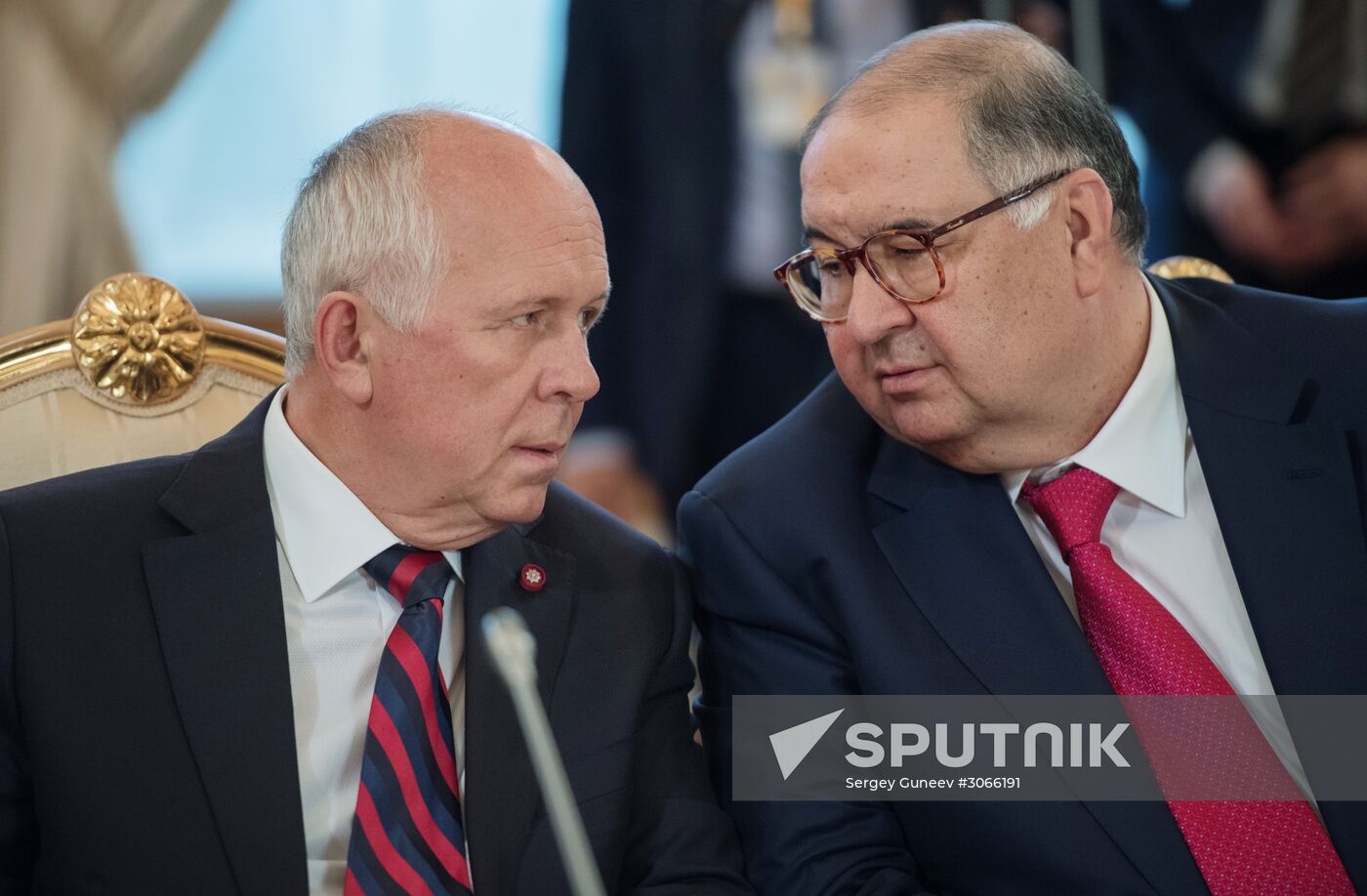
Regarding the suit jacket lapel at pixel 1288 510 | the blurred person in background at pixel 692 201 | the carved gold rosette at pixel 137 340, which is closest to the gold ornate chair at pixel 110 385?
Result: the carved gold rosette at pixel 137 340

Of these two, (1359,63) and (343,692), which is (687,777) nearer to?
(343,692)

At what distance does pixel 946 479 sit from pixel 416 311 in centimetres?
73

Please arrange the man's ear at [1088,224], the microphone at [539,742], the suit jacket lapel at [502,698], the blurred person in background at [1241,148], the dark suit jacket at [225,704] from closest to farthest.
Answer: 1. the microphone at [539,742]
2. the dark suit jacket at [225,704]
3. the suit jacket lapel at [502,698]
4. the man's ear at [1088,224]
5. the blurred person in background at [1241,148]

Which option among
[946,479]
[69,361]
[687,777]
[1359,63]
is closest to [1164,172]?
[1359,63]

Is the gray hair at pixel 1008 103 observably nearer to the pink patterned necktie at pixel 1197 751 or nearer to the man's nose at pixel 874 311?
the man's nose at pixel 874 311

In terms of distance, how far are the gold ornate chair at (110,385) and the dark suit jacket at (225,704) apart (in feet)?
0.53

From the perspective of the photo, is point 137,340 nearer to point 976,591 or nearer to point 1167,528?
point 976,591

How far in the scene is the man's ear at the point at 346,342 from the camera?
1737mm

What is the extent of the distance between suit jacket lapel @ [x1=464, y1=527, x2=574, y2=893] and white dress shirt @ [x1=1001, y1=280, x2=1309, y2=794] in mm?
623

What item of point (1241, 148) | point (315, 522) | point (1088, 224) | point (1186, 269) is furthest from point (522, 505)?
point (1241, 148)

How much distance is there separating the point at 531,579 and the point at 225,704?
0.39 meters

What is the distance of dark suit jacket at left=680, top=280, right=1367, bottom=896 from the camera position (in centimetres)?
177

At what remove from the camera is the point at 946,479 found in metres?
1.98

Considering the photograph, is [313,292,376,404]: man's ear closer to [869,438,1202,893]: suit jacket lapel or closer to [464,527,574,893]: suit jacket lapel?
[464,527,574,893]: suit jacket lapel
